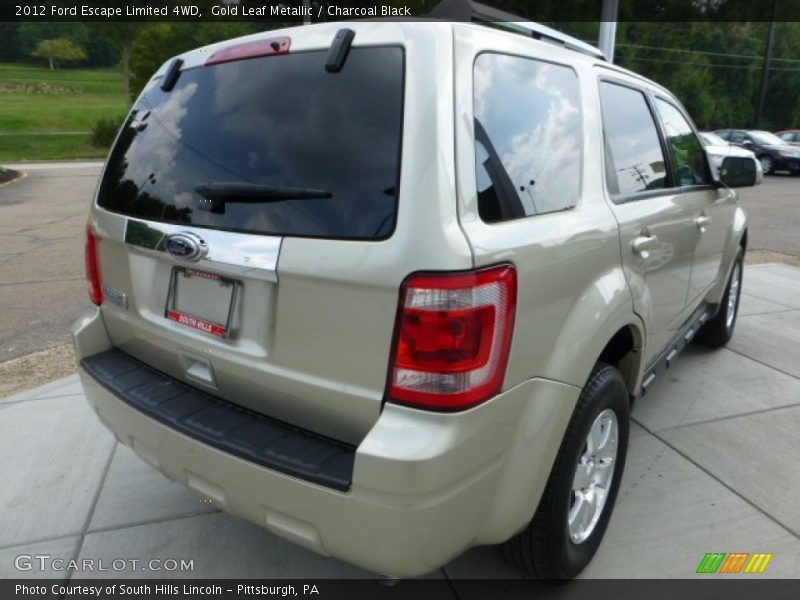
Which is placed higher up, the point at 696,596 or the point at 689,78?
the point at 689,78

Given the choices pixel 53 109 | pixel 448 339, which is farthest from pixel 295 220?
pixel 53 109

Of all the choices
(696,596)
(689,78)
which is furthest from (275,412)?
(689,78)

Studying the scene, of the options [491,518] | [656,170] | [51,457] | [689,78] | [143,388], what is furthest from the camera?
[689,78]

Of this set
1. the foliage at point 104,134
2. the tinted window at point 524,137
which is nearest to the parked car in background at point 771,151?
the tinted window at point 524,137

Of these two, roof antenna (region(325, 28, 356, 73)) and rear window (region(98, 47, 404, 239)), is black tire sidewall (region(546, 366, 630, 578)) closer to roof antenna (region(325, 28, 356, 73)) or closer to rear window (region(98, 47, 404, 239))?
rear window (region(98, 47, 404, 239))

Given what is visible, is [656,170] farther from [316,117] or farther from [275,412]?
[275,412]

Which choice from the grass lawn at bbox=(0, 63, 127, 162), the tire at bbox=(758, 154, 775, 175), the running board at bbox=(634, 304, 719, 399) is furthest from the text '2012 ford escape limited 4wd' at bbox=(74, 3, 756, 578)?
the grass lawn at bbox=(0, 63, 127, 162)

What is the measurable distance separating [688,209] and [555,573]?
6.12 feet

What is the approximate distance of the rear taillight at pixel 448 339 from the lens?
1617 millimetres

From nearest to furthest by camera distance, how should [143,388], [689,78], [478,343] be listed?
[478,343] < [143,388] < [689,78]

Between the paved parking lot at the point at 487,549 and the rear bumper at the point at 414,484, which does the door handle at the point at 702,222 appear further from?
the rear bumper at the point at 414,484

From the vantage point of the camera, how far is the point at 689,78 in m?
40.3

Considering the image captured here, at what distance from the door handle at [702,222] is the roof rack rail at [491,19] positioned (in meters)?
1.16

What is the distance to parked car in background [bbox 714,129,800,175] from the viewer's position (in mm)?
21734
